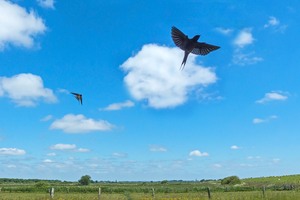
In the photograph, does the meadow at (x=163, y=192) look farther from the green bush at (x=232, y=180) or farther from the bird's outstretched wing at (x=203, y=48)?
the bird's outstretched wing at (x=203, y=48)

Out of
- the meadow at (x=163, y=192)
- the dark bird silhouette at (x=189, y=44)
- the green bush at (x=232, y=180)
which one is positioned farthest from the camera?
the green bush at (x=232, y=180)

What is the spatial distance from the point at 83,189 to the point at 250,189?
76.2 feet

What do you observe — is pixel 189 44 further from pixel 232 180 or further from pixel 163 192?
pixel 232 180

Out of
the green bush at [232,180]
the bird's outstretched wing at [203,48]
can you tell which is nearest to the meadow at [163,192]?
the green bush at [232,180]

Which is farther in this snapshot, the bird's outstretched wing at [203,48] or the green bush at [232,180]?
the green bush at [232,180]

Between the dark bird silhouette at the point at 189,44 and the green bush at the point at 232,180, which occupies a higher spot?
the green bush at the point at 232,180

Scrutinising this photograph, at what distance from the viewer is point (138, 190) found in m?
55.8

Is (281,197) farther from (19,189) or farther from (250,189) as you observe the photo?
(19,189)

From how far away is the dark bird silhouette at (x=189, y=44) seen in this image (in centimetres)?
265

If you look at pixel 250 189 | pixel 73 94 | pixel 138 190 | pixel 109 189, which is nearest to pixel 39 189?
pixel 109 189

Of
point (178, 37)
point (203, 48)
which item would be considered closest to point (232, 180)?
point (203, 48)

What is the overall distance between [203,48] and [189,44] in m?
0.23

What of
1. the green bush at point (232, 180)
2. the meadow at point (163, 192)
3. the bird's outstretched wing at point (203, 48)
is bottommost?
the meadow at point (163, 192)

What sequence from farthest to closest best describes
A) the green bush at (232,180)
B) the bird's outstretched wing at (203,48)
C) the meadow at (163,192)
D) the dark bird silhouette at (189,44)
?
the green bush at (232,180) < the meadow at (163,192) < the bird's outstretched wing at (203,48) < the dark bird silhouette at (189,44)
